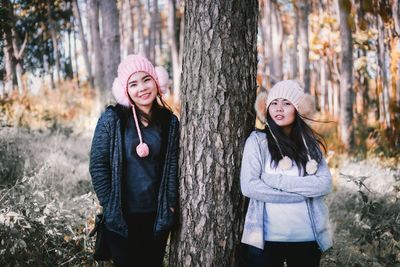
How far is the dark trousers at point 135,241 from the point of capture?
8.32ft

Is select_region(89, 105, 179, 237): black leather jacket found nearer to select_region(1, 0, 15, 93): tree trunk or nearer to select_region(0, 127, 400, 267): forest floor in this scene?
select_region(0, 127, 400, 267): forest floor

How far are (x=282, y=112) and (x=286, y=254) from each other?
870 mm

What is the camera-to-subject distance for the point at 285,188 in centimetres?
240

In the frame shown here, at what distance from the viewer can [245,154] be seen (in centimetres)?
254

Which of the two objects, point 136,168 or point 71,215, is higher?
point 136,168

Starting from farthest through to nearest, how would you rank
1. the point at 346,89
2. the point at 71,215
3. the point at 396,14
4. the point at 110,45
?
1. the point at 346,89
2. the point at 110,45
3. the point at 396,14
4. the point at 71,215

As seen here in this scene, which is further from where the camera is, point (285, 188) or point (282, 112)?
point (282, 112)

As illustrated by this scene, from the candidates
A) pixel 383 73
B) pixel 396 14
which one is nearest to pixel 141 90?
pixel 396 14

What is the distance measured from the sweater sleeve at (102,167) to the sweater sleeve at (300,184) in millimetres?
940

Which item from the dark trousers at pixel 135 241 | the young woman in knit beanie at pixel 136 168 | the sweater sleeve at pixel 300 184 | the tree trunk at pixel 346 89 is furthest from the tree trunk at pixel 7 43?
the tree trunk at pixel 346 89

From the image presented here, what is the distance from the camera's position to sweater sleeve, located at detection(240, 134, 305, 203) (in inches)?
94.7

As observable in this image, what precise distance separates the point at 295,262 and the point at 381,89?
18.6ft

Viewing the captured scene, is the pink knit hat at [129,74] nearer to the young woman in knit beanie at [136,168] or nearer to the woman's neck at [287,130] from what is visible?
the young woman in knit beanie at [136,168]

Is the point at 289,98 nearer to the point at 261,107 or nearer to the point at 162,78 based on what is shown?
the point at 261,107
